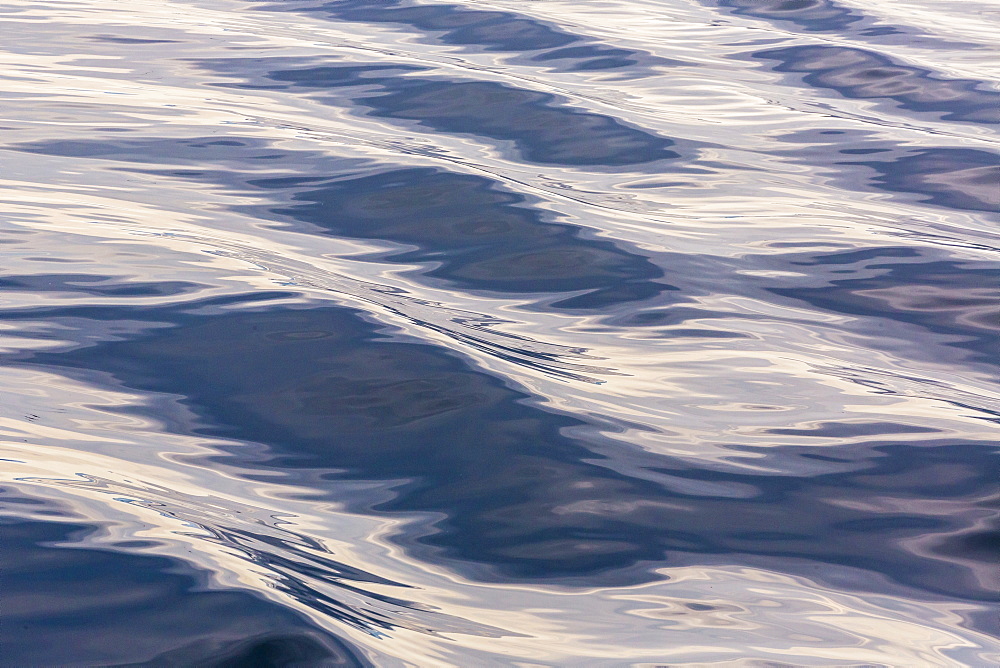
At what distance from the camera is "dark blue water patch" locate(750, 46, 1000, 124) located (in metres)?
3.91

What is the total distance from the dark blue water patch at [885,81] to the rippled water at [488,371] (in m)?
0.06

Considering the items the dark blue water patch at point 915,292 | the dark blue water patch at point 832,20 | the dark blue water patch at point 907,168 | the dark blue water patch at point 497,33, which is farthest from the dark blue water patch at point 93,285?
the dark blue water patch at point 832,20

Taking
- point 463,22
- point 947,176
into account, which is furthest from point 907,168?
point 463,22

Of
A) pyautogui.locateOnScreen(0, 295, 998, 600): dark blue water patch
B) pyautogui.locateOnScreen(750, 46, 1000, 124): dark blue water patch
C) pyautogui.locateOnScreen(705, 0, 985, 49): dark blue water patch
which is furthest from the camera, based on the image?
pyautogui.locateOnScreen(705, 0, 985, 49): dark blue water patch

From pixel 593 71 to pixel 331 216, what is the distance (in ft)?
6.16

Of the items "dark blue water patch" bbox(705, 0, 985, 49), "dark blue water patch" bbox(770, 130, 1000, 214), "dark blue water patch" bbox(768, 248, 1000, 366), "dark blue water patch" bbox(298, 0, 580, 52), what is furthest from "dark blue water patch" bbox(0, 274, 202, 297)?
"dark blue water patch" bbox(705, 0, 985, 49)

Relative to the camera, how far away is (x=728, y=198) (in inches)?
118

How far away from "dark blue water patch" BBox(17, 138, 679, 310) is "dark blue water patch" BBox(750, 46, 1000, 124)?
1.96m

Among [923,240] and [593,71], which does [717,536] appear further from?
[593,71]

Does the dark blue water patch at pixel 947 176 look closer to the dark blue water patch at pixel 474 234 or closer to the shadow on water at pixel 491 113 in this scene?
the shadow on water at pixel 491 113

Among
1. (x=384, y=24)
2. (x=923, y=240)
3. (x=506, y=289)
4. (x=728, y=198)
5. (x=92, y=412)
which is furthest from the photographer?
(x=384, y=24)

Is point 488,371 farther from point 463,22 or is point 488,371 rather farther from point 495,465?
point 463,22

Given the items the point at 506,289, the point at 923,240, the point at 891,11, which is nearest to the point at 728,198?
the point at 923,240

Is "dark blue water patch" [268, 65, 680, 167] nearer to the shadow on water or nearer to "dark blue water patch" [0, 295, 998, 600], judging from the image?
the shadow on water
